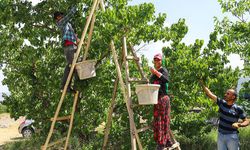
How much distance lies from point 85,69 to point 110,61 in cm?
250

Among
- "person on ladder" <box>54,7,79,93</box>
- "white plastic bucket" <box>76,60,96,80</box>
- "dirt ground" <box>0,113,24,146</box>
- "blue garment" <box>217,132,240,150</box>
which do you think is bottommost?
"blue garment" <box>217,132,240,150</box>

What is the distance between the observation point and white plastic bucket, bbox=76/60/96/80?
7.69 metres

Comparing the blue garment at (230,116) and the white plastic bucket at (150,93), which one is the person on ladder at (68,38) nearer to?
the white plastic bucket at (150,93)

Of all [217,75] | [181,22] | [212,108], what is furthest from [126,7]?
[212,108]

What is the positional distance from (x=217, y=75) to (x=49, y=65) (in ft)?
13.6

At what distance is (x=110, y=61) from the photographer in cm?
1020

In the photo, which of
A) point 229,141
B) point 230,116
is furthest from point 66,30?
point 229,141

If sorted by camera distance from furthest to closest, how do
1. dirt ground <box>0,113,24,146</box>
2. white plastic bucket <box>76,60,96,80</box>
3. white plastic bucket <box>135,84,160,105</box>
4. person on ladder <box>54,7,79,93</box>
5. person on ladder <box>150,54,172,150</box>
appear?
1. dirt ground <box>0,113,24,146</box>
2. person on ladder <box>54,7,79,93</box>
3. white plastic bucket <box>76,60,96,80</box>
4. person on ladder <box>150,54,172,150</box>
5. white plastic bucket <box>135,84,160,105</box>

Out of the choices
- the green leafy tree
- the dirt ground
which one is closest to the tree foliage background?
the green leafy tree

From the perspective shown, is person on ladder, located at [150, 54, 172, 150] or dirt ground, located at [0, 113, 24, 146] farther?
dirt ground, located at [0, 113, 24, 146]

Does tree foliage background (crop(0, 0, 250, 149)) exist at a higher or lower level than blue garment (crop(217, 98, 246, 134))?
higher

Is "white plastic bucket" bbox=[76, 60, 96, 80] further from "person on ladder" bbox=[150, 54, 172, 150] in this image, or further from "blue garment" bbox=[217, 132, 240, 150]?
"blue garment" bbox=[217, 132, 240, 150]

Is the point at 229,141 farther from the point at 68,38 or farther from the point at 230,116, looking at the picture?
the point at 68,38

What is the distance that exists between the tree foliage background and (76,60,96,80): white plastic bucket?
0.43m
